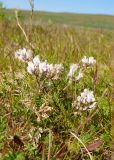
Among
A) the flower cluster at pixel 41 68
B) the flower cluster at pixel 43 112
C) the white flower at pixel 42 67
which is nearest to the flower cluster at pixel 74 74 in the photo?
the flower cluster at pixel 41 68

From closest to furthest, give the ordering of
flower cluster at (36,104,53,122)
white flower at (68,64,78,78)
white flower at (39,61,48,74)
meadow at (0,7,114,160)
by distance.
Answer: meadow at (0,7,114,160), flower cluster at (36,104,53,122), white flower at (39,61,48,74), white flower at (68,64,78,78)

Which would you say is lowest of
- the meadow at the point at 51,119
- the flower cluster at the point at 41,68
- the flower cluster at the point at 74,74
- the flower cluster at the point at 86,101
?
the meadow at the point at 51,119

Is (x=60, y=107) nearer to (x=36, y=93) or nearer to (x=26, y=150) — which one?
(x=36, y=93)

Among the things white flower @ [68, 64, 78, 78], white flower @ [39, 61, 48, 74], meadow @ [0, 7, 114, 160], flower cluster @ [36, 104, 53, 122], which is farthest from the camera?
white flower @ [68, 64, 78, 78]

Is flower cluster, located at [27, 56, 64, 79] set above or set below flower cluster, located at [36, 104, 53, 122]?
above

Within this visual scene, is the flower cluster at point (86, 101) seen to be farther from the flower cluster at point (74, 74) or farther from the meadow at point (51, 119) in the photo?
the flower cluster at point (74, 74)

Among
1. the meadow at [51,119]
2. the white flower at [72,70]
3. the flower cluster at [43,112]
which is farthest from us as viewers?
the white flower at [72,70]

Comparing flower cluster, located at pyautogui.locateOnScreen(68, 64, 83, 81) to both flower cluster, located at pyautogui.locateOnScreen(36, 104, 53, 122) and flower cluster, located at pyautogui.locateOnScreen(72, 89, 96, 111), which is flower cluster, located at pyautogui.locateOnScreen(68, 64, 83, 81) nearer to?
flower cluster, located at pyautogui.locateOnScreen(72, 89, 96, 111)

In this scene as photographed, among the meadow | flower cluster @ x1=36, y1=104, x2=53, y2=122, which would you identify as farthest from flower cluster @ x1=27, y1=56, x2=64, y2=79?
flower cluster @ x1=36, y1=104, x2=53, y2=122
